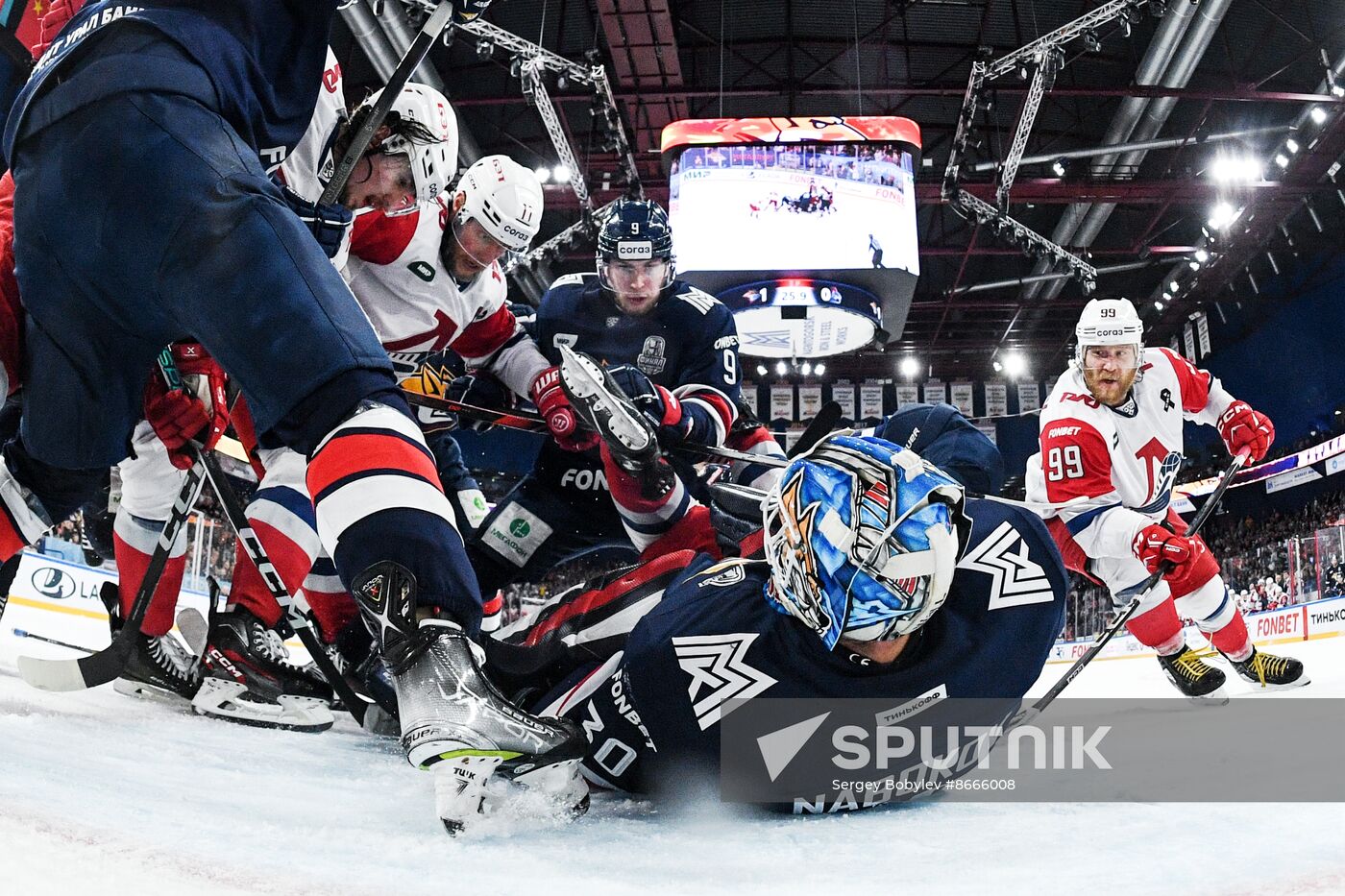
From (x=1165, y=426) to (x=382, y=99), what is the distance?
10.8 ft

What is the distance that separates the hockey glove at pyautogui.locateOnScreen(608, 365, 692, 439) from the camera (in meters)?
2.80

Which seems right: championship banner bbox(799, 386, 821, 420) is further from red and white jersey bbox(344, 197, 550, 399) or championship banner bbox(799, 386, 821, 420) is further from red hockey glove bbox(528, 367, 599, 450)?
red hockey glove bbox(528, 367, 599, 450)

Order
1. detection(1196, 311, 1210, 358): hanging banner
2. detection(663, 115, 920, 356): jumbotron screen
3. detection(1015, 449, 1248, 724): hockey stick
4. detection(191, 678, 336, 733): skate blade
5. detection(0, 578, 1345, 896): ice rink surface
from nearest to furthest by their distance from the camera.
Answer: detection(0, 578, 1345, 896): ice rink surface < detection(1015, 449, 1248, 724): hockey stick < detection(191, 678, 336, 733): skate blade < detection(663, 115, 920, 356): jumbotron screen < detection(1196, 311, 1210, 358): hanging banner

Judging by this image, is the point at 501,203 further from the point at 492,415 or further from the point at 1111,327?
the point at 1111,327

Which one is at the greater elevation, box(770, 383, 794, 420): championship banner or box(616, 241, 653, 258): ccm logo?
box(770, 383, 794, 420): championship banner

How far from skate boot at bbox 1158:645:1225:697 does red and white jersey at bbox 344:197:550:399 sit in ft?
8.17

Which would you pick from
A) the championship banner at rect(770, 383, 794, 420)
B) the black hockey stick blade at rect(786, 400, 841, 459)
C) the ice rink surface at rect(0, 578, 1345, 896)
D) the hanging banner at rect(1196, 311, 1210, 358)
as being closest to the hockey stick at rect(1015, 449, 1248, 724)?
the ice rink surface at rect(0, 578, 1345, 896)

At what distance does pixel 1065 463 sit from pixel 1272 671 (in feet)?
3.37

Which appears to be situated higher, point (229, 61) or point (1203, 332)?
point (1203, 332)

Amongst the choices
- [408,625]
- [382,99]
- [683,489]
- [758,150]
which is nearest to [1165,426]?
[683,489]

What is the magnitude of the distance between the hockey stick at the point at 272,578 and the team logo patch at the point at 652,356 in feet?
4.50

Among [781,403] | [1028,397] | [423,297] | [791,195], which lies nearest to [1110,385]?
[423,297]

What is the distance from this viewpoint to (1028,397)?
2033 cm

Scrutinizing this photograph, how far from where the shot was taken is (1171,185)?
13.0 meters
